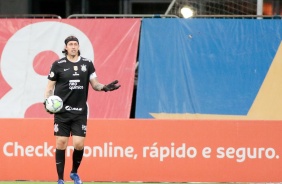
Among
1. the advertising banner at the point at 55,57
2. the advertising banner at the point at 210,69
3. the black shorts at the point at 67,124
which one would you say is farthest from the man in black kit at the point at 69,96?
the advertising banner at the point at 55,57

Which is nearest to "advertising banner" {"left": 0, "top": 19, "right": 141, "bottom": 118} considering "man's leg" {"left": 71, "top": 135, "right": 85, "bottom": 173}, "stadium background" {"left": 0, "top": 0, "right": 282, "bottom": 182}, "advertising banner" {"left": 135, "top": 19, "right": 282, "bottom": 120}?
"stadium background" {"left": 0, "top": 0, "right": 282, "bottom": 182}

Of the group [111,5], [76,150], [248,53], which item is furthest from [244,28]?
[111,5]

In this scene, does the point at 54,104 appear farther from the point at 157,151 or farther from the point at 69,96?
the point at 157,151

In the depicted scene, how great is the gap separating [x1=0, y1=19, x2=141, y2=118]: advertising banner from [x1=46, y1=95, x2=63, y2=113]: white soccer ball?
4.01 metres

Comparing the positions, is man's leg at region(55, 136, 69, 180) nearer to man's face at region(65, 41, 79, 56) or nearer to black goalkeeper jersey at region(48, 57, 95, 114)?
black goalkeeper jersey at region(48, 57, 95, 114)

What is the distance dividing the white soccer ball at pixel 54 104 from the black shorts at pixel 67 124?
0.59 ft

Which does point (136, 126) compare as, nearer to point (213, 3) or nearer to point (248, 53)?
point (248, 53)

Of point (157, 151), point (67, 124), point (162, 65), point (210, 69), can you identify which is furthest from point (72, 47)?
point (210, 69)

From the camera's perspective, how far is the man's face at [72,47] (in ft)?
40.6

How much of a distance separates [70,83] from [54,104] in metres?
0.41

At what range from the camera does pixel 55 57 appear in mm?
16531

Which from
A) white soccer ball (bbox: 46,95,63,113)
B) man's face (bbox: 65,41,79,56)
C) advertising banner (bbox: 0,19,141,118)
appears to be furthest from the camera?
advertising banner (bbox: 0,19,141,118)

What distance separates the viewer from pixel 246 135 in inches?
569

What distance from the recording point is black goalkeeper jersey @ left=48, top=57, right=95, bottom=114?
492 inches
